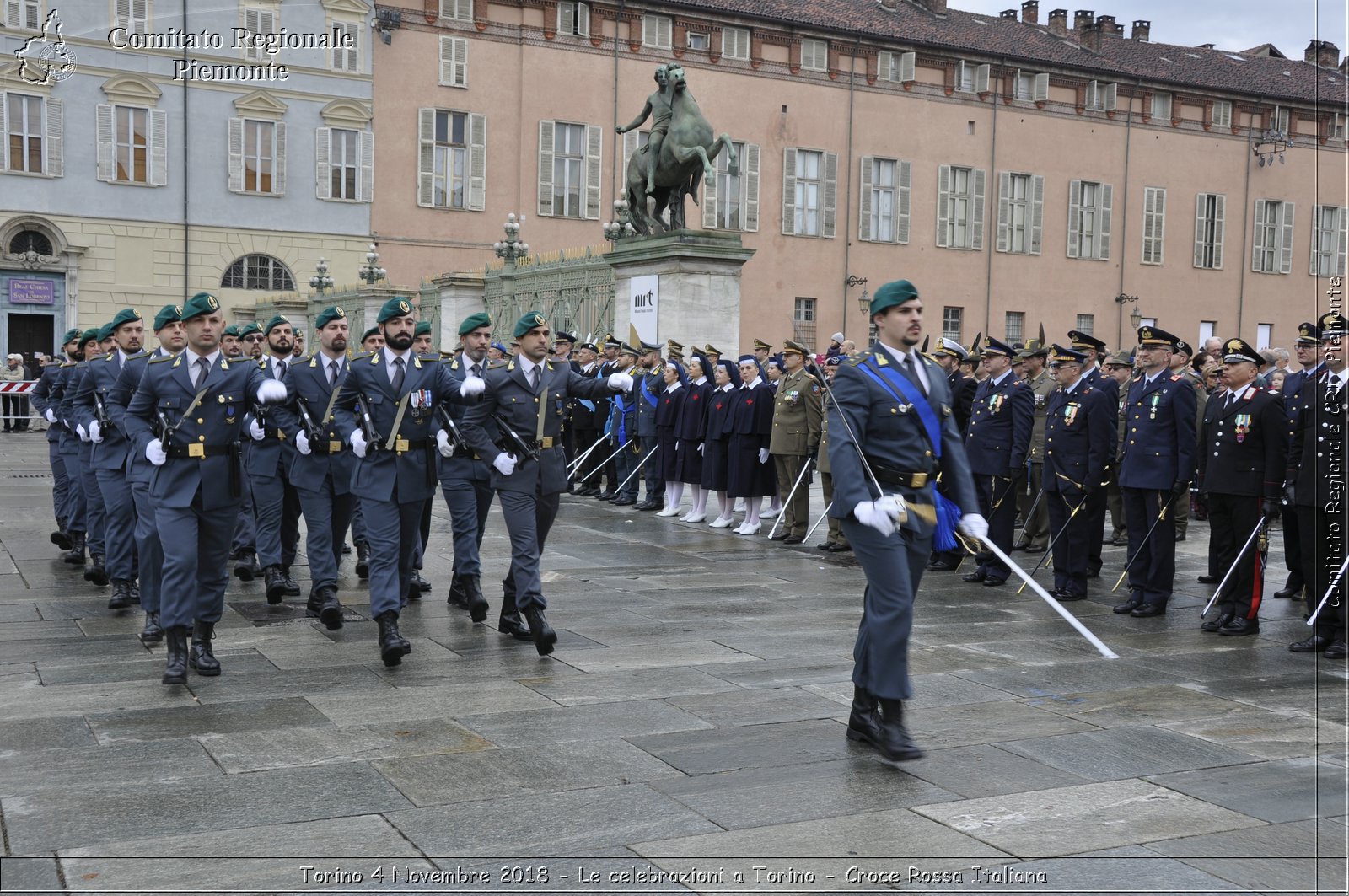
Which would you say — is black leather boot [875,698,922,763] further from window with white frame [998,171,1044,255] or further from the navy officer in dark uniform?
window with white frame [998,171,1044,255]

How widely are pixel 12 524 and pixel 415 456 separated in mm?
7639

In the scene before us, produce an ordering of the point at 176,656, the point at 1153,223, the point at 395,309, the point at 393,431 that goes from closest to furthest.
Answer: the point at 176,656
the point at 393,431
the point at 395,309
the point at 1153,223

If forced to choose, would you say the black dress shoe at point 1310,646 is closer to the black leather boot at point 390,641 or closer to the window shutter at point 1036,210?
the black leather boot at point 390,641

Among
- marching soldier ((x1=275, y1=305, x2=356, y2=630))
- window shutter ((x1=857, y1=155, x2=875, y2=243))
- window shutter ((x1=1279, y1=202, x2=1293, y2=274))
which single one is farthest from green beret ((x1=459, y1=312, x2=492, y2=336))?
window shutter ((x1=1279, y1=202, x2=1293, y2=274))

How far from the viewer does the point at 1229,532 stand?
9.18 metres

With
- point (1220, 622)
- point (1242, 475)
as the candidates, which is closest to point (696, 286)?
point (1242, 475)

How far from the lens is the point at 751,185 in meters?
38.1

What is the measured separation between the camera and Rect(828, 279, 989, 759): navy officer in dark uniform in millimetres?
5652

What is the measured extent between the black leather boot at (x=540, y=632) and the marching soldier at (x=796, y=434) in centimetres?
570

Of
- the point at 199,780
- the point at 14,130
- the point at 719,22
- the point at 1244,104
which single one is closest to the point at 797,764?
the point at 199,780

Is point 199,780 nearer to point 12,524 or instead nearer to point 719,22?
point 12,524

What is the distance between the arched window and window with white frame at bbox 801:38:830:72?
16.2 m

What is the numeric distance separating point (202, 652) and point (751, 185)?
107 feet

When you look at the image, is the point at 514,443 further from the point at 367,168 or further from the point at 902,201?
the point at 902,201
